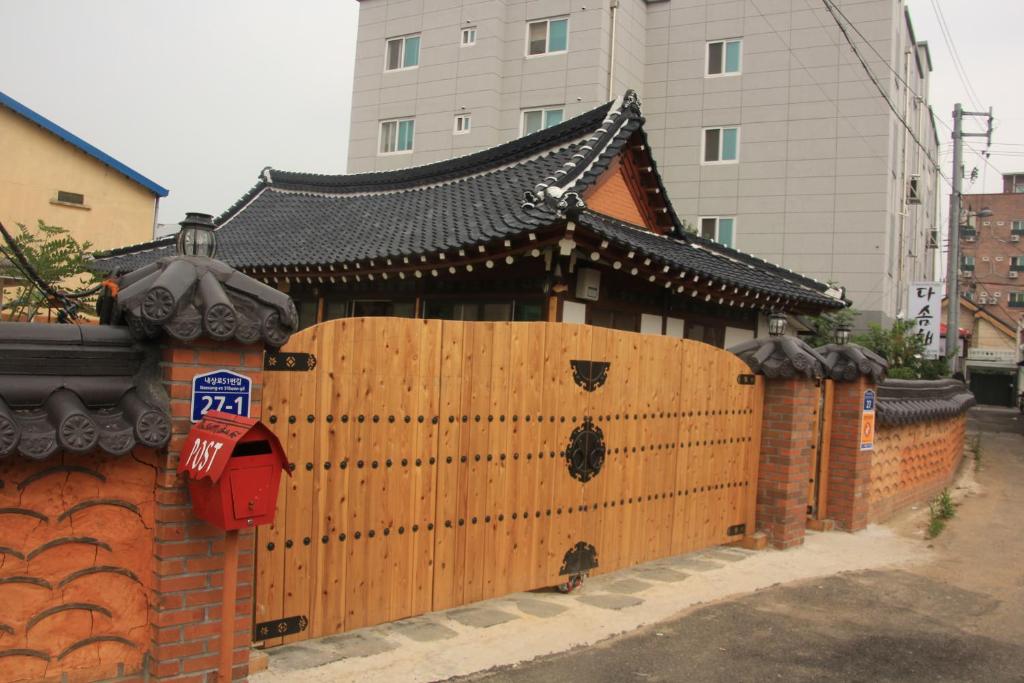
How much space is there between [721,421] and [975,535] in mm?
4236

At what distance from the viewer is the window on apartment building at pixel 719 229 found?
25203mm

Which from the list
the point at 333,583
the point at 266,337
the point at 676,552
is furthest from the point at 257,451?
the point at 676,552

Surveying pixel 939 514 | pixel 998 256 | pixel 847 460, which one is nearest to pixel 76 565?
pixel 847 460

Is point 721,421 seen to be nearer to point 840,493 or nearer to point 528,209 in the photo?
point 840,493

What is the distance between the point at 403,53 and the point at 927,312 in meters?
20.0

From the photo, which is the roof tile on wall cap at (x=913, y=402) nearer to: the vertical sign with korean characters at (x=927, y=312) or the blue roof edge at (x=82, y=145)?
the vertical sign with korean characters at (x=927, y=312)

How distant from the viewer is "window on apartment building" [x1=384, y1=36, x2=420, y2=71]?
29.0 m

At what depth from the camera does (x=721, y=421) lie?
762cm

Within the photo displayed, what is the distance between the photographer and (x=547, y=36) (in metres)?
26.5

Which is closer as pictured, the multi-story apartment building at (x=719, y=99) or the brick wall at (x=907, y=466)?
the brick wall at (x=907, y=466)

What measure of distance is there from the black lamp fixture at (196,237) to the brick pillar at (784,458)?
→ 598 cm

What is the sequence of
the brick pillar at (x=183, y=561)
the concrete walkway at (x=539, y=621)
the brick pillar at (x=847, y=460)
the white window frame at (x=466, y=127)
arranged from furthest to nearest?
the white window frame at (x=466, y=127), the brick pillar at (x=847, y=460), the concrete walkway at (x=539, y=621), the brick pillar at (x=183, y=561)

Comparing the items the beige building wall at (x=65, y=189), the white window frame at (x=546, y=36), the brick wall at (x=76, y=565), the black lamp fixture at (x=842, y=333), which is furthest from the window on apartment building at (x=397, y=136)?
the brick wall at (x=76, y=565)

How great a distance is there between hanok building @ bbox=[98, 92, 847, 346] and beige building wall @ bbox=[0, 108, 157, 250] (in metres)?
6.35
